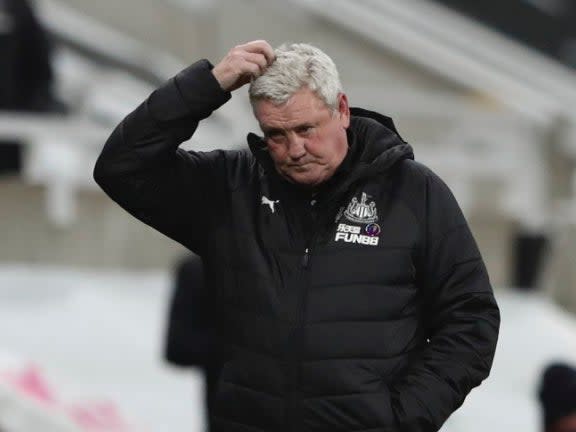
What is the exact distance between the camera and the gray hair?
3588 millimetres

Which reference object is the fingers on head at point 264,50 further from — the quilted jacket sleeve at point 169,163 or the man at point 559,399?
the man at point 559,399

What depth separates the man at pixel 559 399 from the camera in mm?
5461

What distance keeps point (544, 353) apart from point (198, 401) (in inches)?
91.4

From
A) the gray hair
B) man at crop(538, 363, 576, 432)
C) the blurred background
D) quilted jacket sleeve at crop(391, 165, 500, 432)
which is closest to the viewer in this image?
the gray hair

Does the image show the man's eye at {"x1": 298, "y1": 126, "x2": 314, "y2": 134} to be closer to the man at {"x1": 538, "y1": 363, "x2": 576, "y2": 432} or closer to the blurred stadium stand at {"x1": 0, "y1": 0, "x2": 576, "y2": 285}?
the man at {"x1": 538, "y1": 363, "x2": 576, "y2": 432}

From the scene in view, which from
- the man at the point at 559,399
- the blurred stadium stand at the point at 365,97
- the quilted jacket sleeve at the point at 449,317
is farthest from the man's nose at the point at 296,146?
the blurred stadium stand at the point at 365,97

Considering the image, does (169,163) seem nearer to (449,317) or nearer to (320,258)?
(320,258)

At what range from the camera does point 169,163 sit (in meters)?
3.76

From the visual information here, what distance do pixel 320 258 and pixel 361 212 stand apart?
14 centimetres

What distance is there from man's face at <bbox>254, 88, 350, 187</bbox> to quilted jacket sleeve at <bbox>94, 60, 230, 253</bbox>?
0.48 ft

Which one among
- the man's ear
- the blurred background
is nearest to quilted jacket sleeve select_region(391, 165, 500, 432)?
the man's ear

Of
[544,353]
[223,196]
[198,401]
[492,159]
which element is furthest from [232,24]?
[223,196]

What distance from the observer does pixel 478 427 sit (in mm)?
8070

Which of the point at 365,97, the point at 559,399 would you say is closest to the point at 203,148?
the point at 365,97
